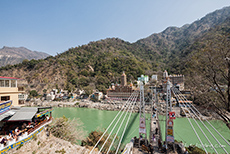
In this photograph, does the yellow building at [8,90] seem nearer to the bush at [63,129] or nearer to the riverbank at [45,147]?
the bush at [63,129]

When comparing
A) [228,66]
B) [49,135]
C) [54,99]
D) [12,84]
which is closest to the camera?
[228,66]

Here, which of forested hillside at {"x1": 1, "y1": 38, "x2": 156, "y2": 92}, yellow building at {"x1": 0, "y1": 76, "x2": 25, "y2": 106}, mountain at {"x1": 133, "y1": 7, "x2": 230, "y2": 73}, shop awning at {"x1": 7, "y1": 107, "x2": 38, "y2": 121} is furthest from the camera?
mountain at {"x1": 133, "y1": 7, "x2": 230, "y2": 73}

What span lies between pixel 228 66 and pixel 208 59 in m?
0.82

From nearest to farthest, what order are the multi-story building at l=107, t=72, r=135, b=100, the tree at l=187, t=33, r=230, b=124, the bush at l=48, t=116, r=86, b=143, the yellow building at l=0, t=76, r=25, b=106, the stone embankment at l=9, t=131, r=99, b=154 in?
the tree at l=187, t=33, r=230, b=124
the stone embankment at l=9, t=131, r=99, b=154
the yellow building at l=0, t=76, r=25, b=106
the bush at l=48, t=116, r=86, b=143
the multi-story building at l=107, t=72, r=135, b=100

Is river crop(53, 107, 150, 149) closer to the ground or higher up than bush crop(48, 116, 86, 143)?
closer to the ground

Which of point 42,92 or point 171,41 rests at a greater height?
point 171,41

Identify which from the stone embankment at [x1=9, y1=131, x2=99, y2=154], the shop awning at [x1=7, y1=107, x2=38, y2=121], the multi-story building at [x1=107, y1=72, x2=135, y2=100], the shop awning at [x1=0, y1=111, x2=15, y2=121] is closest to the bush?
the stone embankment at [x1=9, y1=131, x2=99, y2=154]

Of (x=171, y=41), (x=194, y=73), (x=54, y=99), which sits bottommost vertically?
(x=54, y=99)

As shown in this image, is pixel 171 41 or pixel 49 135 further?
pixel 171 41

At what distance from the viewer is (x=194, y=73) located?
17.4 feet

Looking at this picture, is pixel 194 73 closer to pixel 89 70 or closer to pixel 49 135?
pixel 49 135

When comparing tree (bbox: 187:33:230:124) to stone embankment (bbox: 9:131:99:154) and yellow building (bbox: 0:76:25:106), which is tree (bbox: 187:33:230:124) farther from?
yellow building (bbox: 0:76:25:106)

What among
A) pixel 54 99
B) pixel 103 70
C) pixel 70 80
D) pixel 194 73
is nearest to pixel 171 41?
pixel 103 70

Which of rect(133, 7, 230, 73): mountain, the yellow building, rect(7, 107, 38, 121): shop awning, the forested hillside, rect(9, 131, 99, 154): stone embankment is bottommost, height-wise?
rect(9, 131, 99, 154): stone embankment
